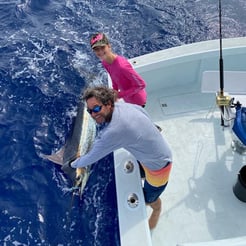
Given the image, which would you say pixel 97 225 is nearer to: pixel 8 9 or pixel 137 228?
pixel 137 228

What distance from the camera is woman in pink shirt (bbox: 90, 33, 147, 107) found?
111 inches

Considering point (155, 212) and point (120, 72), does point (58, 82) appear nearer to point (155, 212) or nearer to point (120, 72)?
point (120, 72)

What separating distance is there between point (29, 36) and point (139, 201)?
13.0 ft

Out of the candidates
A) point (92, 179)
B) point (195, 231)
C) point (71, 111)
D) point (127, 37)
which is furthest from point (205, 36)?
point (195, 231)

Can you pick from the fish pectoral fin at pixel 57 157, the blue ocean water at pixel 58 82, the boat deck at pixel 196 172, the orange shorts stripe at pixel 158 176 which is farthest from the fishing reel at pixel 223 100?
the fish pectoral fin at pixel 57 157

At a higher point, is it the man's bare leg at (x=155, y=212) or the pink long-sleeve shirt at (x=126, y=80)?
the pink long-sleeve shirt at (x=126, y=80)

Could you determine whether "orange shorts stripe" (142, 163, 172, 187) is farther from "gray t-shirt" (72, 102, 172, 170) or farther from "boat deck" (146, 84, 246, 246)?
"boat deck" (146, 84, 246, 246)

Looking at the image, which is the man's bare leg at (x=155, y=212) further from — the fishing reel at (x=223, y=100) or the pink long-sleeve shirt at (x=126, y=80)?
the fishing reel at (x=223, y=100)

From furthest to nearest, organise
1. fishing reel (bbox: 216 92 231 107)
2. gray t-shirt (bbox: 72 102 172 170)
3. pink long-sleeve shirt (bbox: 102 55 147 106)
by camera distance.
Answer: fishing reel (bbox: 216 92 231 107), pink long-sleeve shirt (bbox: 102 55 147 106), gray t-shirt (bbox: 72 102 172 170)

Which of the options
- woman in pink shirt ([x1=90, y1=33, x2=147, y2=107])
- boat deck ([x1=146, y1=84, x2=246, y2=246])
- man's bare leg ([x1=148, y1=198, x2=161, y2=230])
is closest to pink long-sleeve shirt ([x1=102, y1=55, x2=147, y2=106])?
woman in pink shirt ([x1=90, y1=33, x2=147, y2=107])

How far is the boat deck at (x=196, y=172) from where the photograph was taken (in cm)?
284

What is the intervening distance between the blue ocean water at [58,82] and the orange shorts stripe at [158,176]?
101cm

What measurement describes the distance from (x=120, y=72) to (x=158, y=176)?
1.04 m

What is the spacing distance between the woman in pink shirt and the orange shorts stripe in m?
0.90
